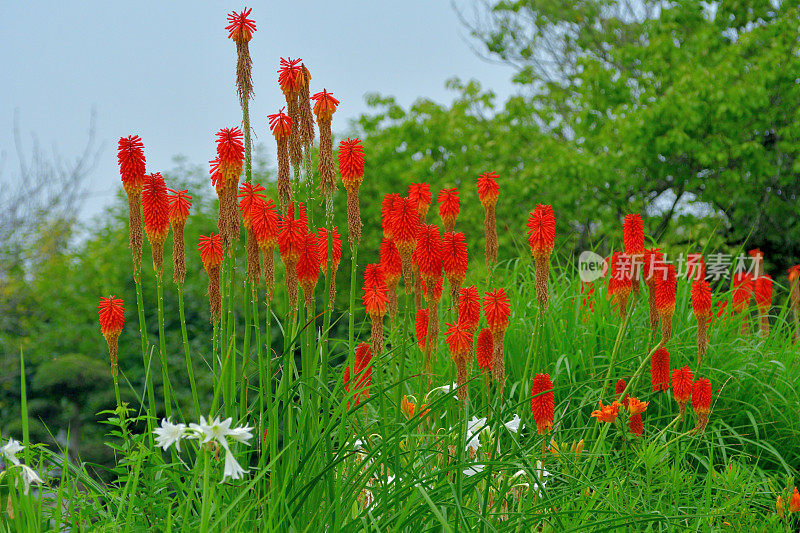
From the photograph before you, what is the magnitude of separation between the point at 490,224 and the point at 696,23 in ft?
51.7

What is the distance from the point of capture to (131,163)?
2.41 m

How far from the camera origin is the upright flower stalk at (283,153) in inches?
91.6

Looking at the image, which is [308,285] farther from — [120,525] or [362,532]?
[120,525]

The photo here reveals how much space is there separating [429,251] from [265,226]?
24.8 inches

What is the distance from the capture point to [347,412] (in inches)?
88.1

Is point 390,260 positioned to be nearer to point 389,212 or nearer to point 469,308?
point 389,212

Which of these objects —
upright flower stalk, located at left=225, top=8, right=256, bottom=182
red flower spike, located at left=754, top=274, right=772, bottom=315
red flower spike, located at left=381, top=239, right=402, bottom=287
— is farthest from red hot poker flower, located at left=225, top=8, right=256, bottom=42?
red flower spike, located at left=754, top=274, right=772, bottom=315

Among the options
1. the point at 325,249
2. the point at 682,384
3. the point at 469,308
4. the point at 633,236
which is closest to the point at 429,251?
the point at 469,308

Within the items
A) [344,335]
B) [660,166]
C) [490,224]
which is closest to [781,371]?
[490,224]

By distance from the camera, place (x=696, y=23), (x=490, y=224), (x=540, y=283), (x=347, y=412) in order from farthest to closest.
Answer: (x=696, y=23) < (x=490, y=224) < (x=540, y=283) < (x=347, y=412)

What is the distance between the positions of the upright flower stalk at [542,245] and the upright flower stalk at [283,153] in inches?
38.5

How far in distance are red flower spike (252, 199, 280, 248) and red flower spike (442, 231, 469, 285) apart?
0.69m

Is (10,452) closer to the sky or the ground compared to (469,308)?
closer to the ground

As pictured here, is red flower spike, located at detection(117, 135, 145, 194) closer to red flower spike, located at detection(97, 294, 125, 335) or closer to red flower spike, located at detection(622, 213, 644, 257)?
red flower spike, located at detection(97, 294, 125, 335)
